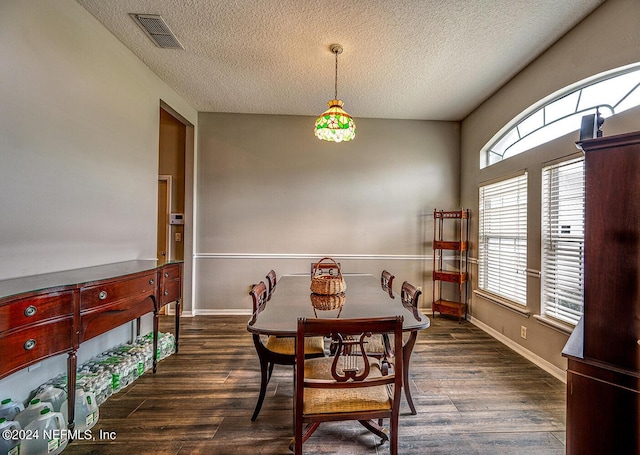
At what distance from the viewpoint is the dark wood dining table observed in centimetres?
148

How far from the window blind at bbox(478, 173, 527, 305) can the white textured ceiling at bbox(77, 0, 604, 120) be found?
1256mm

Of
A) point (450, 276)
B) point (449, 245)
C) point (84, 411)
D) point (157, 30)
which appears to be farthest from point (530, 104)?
point (84, 411)

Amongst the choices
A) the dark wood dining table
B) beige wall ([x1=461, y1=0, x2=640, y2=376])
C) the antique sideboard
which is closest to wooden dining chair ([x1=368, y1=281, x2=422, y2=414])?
the dark wood dining table

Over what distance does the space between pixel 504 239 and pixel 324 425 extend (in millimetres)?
2866

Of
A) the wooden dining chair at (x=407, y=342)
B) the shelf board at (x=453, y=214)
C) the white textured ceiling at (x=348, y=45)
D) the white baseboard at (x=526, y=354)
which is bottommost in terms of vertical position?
the white baseboard at (x=526, y=354)

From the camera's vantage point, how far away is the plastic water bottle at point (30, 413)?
5.08ft

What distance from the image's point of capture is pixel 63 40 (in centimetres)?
202

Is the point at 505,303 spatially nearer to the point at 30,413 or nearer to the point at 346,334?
the point at 346,334

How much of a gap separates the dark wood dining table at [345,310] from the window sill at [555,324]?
1512 mm

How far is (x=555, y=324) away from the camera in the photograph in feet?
8.11

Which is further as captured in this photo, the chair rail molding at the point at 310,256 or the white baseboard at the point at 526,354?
the chair rail molding at the point at 310,256

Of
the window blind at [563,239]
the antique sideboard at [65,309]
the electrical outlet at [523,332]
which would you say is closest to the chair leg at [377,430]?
the antique sideboard at [65,309]

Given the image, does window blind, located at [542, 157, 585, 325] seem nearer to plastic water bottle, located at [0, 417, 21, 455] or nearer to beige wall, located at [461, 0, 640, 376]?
beige wall, located at [461, 0, 640, 376]

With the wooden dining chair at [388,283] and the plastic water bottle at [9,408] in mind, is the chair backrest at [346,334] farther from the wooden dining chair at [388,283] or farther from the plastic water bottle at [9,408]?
the plastic water bottle at [9,408]
